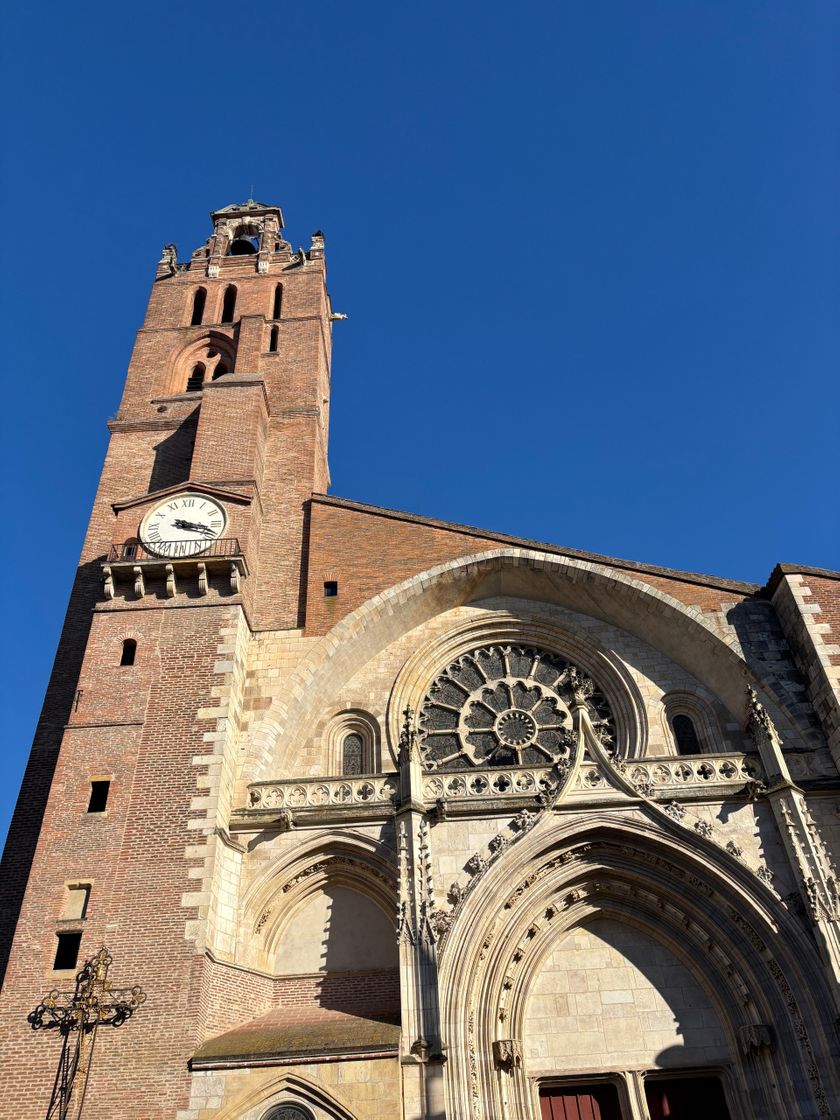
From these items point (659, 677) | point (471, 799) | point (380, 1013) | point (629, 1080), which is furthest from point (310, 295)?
point (629, 1080)

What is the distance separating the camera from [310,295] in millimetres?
22797

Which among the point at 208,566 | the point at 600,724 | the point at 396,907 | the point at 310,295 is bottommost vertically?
the point at 396,907

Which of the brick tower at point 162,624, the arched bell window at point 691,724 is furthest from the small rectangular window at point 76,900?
the arched bell window at point 691,724

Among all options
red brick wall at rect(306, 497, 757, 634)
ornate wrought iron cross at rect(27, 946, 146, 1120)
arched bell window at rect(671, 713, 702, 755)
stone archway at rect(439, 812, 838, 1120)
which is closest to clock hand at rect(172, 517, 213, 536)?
red brick wall at rect(306, 497, 757, 634)

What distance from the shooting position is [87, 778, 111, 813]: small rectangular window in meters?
12.2

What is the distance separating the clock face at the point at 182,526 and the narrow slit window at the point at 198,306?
8.49 m

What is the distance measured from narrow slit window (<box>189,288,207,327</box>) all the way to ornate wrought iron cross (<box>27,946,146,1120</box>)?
1637 cm

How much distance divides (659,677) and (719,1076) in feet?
20.3

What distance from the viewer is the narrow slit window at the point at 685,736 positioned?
48.6 ft

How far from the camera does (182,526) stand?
15.5 metres

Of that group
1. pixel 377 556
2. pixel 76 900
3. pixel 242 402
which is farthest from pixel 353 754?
pixel 242 402

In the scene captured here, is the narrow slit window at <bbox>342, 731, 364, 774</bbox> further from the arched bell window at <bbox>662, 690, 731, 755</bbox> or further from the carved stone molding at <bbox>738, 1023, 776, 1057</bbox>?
the carved stone molding at <bbox>738, 1023, 776, 1057</bbox>

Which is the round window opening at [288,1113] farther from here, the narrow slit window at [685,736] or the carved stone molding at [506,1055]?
the narrow slit window at [685,736]

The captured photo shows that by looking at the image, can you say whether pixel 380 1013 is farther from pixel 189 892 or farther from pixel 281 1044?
pixel 189 892
